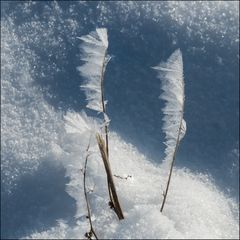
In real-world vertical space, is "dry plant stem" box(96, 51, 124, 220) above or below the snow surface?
above

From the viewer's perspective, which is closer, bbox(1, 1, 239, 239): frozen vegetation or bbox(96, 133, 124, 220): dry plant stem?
bbox(96, 133, 124, 220): dry plant stem

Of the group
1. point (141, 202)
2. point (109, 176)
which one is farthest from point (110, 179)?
point (141, 202)

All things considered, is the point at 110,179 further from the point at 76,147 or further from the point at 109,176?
the point at 76,147

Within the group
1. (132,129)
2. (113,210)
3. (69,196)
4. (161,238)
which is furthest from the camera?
(132,129)

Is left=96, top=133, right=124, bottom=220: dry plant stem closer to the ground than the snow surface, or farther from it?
farther from it

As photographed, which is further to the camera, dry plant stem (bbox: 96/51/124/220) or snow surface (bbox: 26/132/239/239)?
snow surface (bbox: 26/132/239/239)

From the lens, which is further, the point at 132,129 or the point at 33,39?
the point at 33,39

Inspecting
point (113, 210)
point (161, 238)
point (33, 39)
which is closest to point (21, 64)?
point (33, 39)

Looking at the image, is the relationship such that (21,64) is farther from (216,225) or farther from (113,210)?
(216,225)
